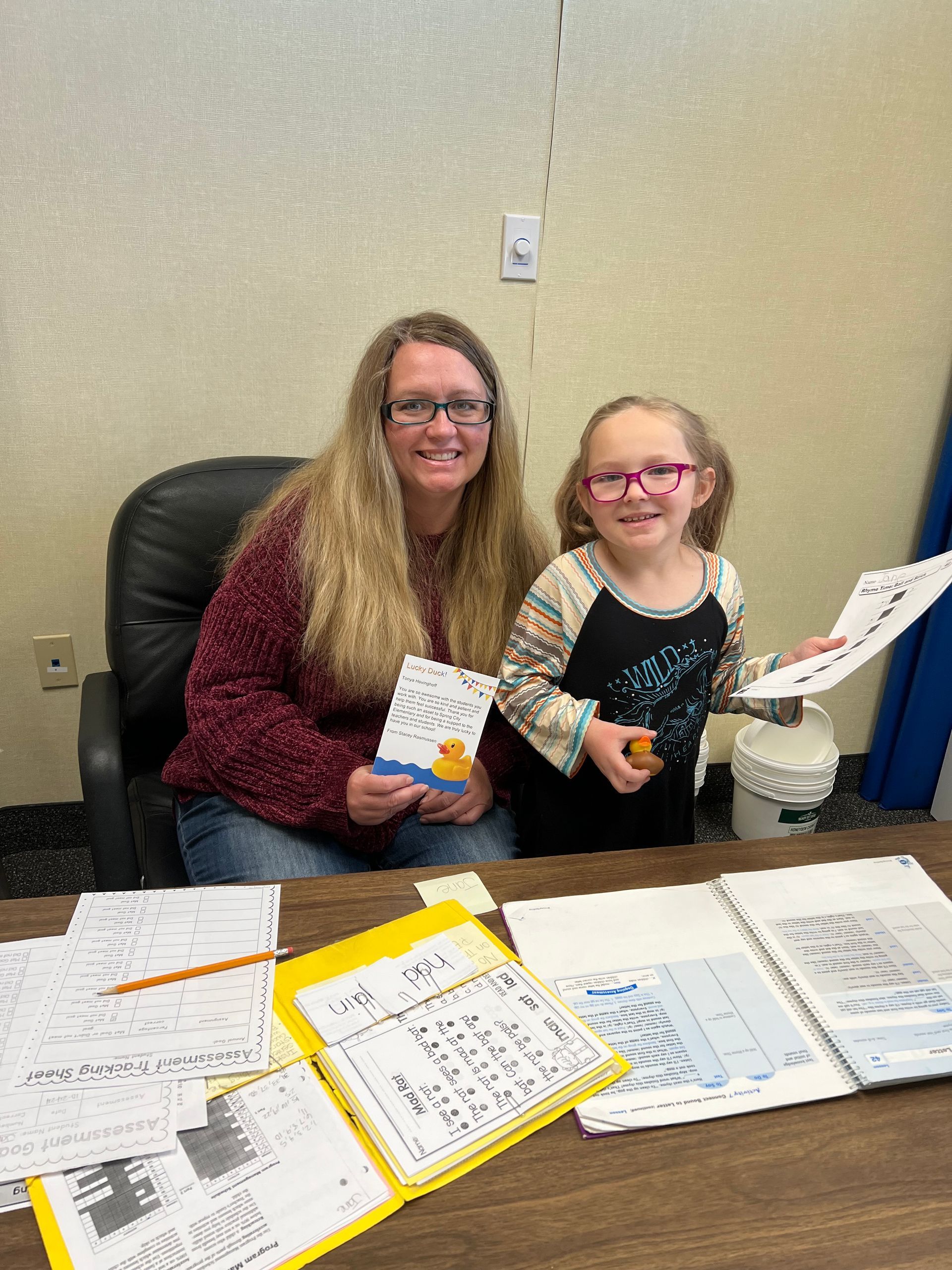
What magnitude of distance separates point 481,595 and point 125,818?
0.63m

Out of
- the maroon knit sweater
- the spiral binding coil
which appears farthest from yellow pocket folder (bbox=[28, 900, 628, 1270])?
the maroon knit sweater

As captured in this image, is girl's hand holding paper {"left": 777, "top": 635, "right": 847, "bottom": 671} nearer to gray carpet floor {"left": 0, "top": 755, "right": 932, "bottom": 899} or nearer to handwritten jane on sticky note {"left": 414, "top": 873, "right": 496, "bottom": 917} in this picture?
handwritten jane on sticky note {"left": 414, "top": 873, "right": 496, "bottom": 917}

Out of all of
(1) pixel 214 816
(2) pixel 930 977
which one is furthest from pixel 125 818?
(2) pixel 930 977

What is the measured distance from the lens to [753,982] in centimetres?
86

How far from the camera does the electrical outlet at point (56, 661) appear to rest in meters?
2.08

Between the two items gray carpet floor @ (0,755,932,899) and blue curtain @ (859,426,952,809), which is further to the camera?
blue curtain @ (859,426,952,809)

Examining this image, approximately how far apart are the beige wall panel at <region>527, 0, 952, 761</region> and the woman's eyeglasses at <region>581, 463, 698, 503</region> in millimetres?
1084

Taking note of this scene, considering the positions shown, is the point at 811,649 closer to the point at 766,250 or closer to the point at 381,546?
the point at 381,546

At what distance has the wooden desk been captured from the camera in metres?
0.60

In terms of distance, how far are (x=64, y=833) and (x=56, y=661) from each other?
0.49 m

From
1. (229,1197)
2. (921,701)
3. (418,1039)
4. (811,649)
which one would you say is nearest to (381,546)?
(811,649)

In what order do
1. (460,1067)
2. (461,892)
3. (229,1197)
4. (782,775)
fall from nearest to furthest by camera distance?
(229,1197), (460,1067), (461,892), (782,775)

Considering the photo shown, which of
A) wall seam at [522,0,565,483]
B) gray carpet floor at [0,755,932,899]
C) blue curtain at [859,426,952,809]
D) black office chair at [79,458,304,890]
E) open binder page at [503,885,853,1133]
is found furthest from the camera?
blue curtain at [859,426,952,809]

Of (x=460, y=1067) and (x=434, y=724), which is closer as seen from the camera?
(x=460, y=1067)
